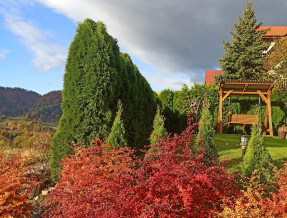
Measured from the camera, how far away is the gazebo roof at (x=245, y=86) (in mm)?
12234

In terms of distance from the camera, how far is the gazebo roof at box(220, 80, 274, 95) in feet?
40.1

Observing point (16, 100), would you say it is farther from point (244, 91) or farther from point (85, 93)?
point (244, 91)

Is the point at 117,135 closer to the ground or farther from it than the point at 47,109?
closer to the ground

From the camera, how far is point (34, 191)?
528 cm

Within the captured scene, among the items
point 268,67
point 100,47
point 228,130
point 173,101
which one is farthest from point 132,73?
point 268,67

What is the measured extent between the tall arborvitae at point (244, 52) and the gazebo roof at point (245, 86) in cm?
833

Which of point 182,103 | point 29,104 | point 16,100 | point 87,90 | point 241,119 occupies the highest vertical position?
point 16,100

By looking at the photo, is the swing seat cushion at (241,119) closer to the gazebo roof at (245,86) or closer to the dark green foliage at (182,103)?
the dark green foliage at (182,103)

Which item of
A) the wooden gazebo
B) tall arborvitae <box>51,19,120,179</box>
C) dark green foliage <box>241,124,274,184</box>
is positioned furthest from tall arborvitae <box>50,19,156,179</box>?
the wooden gazebo

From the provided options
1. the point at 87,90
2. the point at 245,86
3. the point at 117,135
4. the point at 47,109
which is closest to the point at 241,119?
the point at 245,86

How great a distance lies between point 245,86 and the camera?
12.7 metres

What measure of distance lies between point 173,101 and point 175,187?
1248cm

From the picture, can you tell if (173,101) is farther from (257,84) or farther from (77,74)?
(77,74)

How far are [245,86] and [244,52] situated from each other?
34.3 ft
